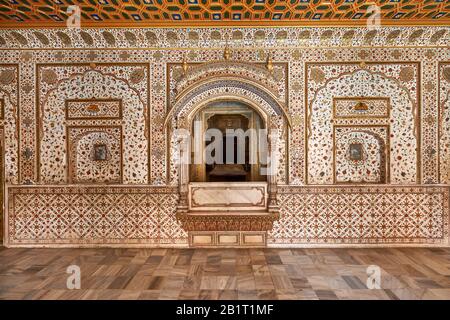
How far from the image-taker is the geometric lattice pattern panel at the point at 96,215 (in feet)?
17.8

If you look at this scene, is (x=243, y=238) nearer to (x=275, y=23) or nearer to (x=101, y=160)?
Answer: (x=101, y=160)

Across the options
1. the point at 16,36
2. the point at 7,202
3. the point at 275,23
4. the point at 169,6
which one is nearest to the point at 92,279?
the point at 7,202

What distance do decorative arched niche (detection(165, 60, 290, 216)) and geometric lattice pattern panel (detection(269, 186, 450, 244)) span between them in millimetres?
587

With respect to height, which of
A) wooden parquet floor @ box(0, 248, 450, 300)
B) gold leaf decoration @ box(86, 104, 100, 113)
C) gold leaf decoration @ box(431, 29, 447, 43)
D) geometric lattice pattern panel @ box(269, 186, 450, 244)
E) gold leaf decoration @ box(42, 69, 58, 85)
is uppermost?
gold leaf decoration @ box(431, 29, 447, 43)

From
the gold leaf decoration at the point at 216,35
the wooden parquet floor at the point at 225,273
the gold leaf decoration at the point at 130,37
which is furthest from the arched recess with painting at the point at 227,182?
the gold leaf decoration at the point at 130,37

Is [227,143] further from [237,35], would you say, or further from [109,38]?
[109,38]

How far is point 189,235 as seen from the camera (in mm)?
5398

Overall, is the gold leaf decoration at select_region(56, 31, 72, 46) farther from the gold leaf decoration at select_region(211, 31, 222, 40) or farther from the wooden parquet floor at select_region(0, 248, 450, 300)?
the wooden parquet floor at select_region(0, 248, 450, 300)

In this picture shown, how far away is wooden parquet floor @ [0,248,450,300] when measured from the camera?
11.6 feet

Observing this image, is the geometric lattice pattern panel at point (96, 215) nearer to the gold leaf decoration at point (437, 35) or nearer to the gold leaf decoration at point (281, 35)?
the gold leaf decoration at point (281, 35)

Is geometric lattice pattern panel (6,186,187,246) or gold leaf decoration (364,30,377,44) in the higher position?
gold leaf decoration (364,30,377,44)

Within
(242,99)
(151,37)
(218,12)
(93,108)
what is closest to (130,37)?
(151,37)

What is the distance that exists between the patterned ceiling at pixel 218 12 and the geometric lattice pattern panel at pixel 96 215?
2.78m

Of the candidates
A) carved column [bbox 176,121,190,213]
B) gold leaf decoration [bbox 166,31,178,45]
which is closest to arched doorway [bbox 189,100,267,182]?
carved column [bbox 176,121,190,213]
